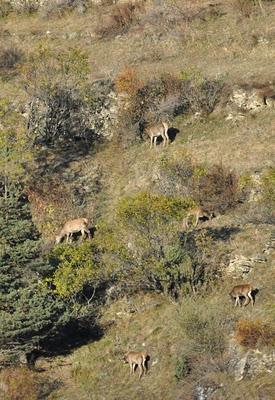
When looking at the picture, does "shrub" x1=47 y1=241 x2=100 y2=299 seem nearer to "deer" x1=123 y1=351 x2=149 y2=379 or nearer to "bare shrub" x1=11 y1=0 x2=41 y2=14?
"deer" x1=123 y1=351 x2=149 y2=379

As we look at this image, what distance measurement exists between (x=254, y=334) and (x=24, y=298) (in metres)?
9.89

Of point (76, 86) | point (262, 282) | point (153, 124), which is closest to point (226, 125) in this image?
point (153, 124)

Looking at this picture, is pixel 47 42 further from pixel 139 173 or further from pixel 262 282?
pixel 262 282

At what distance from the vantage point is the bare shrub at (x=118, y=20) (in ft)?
206

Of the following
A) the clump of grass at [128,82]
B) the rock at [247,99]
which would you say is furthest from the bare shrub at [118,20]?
the rock at [247,99]

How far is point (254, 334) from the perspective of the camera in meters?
27.8

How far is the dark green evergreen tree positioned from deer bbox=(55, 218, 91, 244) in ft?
18.2

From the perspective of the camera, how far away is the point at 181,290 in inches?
1292

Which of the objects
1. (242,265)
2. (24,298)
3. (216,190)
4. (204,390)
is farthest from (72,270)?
(216,190)

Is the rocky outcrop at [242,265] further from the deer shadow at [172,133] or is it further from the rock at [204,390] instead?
the deer shadow at [172,133]

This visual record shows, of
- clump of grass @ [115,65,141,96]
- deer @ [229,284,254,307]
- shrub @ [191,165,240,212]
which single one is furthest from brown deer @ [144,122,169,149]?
deer @ [229,284,254,307]

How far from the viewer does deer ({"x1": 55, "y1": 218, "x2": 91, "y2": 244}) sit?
40062 millimetres

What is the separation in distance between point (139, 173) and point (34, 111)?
9917mm

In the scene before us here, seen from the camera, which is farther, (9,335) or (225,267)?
(225,267)
